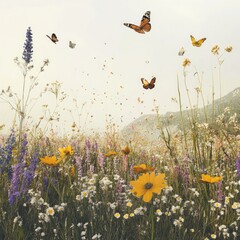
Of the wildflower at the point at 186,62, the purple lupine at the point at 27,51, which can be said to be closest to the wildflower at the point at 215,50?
the wildflower at the point at 186,62

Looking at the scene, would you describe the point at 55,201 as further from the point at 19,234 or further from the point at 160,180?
the point at 160,180

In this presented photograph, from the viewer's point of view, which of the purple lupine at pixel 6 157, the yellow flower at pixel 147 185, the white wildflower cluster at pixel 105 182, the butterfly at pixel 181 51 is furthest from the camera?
the butterfly at pixel 181 51

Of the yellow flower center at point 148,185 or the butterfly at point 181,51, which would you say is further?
the butterfly at point 181,51

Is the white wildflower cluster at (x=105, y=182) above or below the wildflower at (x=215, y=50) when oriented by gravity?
below

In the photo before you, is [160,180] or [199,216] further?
[199,216]

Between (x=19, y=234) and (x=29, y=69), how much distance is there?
6.46 ft

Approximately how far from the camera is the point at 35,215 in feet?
8.72

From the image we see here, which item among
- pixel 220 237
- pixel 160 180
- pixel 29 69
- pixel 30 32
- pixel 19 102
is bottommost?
pixel 220 237

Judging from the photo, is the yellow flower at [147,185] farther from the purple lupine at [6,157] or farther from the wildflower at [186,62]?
the wildflower at [186,62]

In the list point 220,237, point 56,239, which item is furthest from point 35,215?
point 220,237

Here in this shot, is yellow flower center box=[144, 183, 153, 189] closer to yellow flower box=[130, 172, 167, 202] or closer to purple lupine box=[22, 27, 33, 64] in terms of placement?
yellow flower box=[130, 172, 167, 202]

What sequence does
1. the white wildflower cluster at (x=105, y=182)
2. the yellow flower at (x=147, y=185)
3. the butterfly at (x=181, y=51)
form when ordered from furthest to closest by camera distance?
the butterfly at (x=181, y=51), the white wildflower cluster at (x=105, y=182), the yellow flower at (x=147, y=185)

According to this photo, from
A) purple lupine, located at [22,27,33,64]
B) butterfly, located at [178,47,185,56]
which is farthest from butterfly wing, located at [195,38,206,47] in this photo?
purple lupine, located at [22,27,33,64]

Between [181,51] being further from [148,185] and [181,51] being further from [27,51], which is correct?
[148,185]
